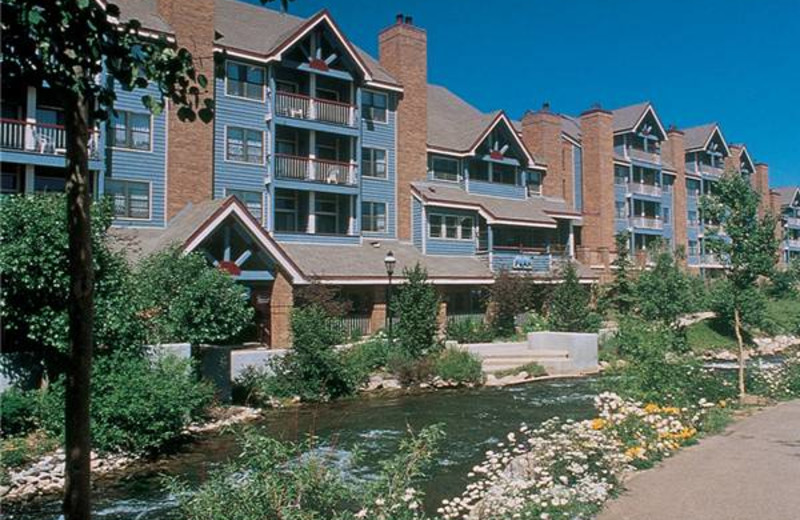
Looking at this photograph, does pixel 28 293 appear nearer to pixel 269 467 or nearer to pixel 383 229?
pixel 269 467

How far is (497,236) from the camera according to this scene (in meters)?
41.0

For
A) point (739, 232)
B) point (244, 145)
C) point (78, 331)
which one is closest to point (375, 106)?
point (244, 145)

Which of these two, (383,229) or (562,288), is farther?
(383,229)

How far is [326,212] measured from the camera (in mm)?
33938

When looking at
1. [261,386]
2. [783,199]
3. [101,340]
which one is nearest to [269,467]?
[101,340]

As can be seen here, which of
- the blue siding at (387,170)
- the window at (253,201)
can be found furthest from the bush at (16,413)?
the blue siding at (387,170)

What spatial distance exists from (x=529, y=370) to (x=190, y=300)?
44.1 ft

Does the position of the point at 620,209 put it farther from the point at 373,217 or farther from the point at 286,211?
the point at 286,211

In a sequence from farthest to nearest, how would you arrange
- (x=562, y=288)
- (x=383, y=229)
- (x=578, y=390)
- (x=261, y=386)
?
(x=383, y=229) → (x=562, y=288) → (x=578, y=390) → (x=261, y=386)

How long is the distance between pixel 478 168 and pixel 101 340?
29001mm

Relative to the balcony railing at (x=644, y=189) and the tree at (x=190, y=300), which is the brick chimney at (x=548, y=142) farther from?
the tree at (x=190, y=300)

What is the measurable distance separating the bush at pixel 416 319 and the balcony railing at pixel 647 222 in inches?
1285

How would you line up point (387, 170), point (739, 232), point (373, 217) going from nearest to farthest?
point (739, 232), point (373, 217), point (387, 170)

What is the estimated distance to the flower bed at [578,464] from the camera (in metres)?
7.56
